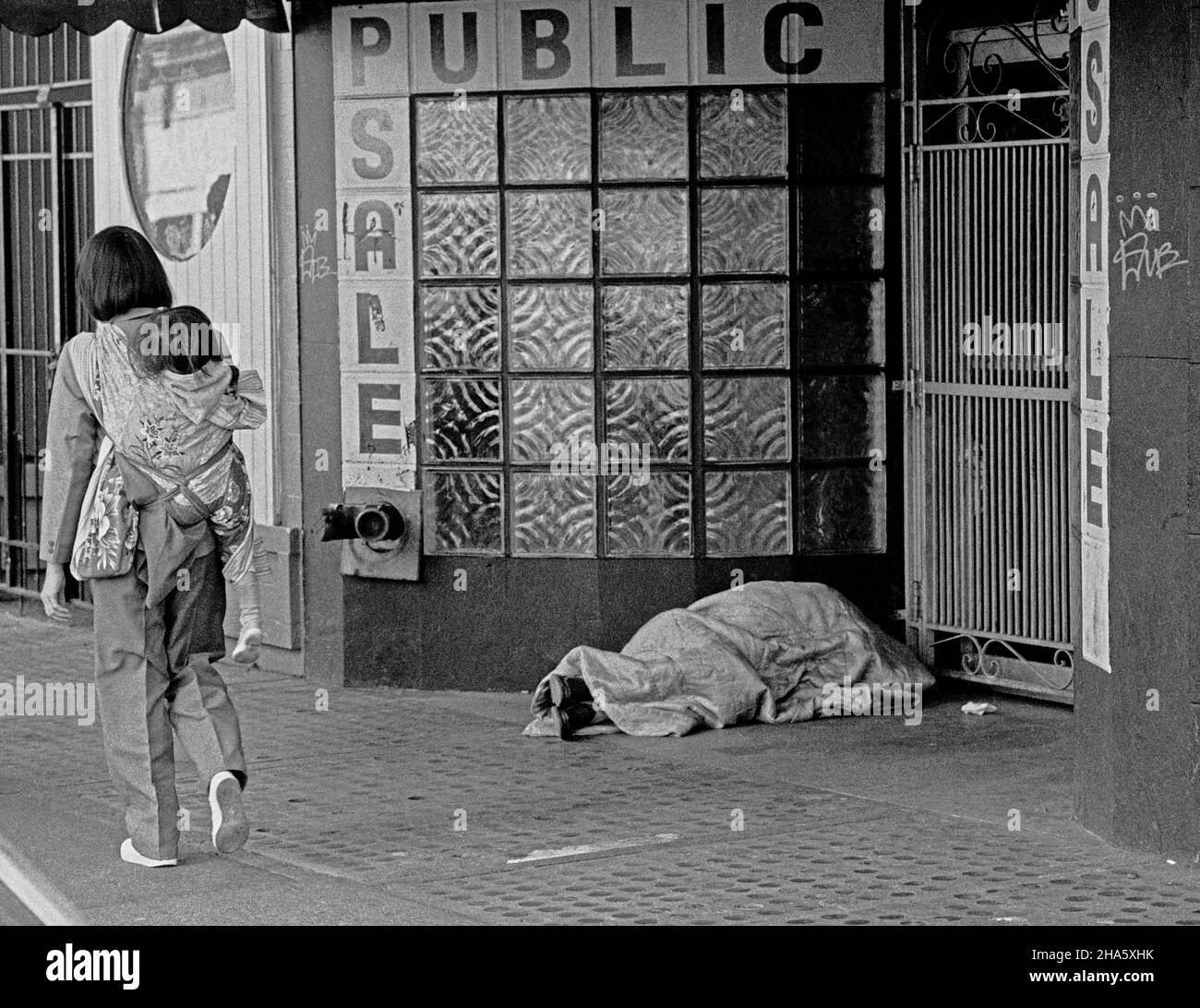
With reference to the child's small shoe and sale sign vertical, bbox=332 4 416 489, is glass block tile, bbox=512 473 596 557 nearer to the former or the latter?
sale sign vertical, bbox=332 4 416 489

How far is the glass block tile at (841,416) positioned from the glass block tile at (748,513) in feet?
0.73

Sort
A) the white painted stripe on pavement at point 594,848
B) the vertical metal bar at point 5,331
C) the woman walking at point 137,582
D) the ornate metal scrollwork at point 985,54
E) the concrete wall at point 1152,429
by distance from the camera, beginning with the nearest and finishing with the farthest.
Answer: the concrete wall at point 1152,429 → the woman walking at point 137,582 → the white painted stripe on pavement at point 594,848 → the ornate metal scrollwork at point 985,54 → the vertical metal bar at point 5,331

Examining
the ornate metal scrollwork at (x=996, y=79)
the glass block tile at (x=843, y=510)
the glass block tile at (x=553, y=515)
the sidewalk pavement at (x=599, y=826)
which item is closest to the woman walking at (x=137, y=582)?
the sidewalk pavement at (x=599, y=826)

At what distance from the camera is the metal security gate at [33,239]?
12711 millimetres

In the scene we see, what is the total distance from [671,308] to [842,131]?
1140 millimetres

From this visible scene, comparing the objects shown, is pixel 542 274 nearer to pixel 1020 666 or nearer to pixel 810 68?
pixel 810 68

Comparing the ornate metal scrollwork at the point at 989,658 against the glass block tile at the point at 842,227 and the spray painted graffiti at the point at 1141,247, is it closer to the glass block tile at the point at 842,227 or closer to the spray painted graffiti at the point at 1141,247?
the glass block tile at the point at 842,227

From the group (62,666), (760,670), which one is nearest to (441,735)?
(760,670)

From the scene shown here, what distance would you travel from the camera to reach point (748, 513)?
9.91m

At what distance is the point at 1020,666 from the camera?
9609mm

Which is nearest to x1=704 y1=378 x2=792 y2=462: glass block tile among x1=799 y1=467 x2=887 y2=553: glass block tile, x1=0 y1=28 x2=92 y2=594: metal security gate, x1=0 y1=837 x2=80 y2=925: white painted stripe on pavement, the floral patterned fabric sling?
x1=799 y1=467 x2=887 y2=553: glass block tile

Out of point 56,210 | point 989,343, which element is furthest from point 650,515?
point 56,210

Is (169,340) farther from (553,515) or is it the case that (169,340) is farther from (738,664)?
(553,515)
